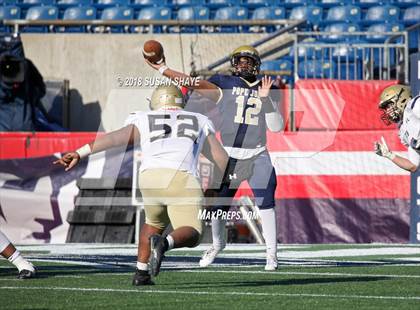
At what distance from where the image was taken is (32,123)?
51.0 feet

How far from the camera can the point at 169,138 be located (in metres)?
6.46

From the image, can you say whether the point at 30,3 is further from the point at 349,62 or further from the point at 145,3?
the point at 349,62

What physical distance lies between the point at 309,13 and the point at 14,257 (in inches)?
439

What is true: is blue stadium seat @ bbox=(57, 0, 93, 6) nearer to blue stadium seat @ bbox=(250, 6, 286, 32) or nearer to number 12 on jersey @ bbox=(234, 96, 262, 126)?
blue stadium seat @ bbox=(250, 6, 286, 32)

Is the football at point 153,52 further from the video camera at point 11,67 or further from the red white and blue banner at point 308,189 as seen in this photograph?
the video camera at point 11,67

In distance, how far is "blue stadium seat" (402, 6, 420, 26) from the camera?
17328mm

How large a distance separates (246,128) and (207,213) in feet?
4.58

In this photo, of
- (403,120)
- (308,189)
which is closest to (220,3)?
(308,189)

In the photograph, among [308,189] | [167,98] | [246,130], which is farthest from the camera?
[308,189]

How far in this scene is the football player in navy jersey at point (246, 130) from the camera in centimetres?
813

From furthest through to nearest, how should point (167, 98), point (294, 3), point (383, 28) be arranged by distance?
point (294, 3) < point (383, 28) < point (167, 98)

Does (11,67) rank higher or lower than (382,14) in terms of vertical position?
lower

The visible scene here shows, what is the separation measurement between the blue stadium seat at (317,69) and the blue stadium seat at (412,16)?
2524 millimetres

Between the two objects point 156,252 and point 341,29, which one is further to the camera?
point 341,29
